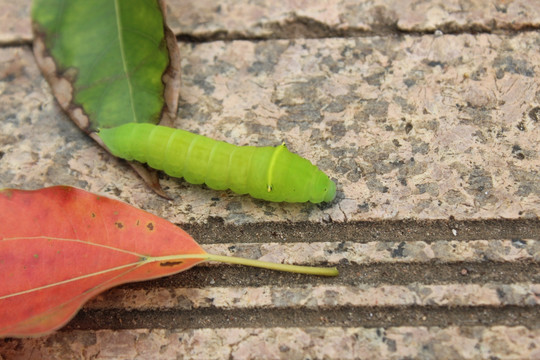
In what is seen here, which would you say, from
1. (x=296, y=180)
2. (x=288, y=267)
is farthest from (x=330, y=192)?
(x=288, y=267)

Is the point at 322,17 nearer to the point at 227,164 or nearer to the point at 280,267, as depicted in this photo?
the point at 227,164

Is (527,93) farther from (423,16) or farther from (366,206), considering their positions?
(366,206)

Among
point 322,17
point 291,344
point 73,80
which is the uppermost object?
point 322,17

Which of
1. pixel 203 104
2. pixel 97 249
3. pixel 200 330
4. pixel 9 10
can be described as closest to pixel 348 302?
pixel 200 330

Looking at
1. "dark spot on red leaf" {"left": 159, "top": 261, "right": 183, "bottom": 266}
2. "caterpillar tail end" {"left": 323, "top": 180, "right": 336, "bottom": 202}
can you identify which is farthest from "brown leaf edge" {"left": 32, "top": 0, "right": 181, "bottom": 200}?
"caterpillar tail end" {"left": 323, "top": 180, "right": 336, "bottom": 202}

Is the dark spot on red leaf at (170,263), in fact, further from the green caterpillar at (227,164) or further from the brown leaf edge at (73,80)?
the brown leaf edge at (73,80)

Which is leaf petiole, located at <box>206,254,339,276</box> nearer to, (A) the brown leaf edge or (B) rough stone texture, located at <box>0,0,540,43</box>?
(A) the brown leaf edge

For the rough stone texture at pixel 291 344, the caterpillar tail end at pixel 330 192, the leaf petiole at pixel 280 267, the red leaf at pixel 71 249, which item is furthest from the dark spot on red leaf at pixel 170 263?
the caterpillar tail end at pixel 330 192
